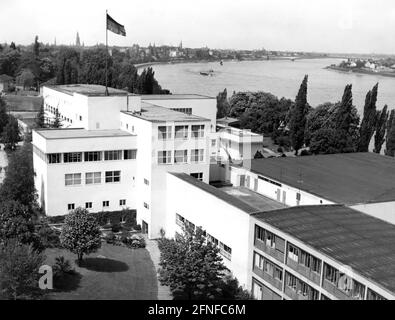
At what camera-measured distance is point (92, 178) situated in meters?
18.0

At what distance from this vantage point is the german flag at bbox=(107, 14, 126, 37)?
2061 centimetres

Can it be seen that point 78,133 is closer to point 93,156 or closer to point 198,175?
point 93,156

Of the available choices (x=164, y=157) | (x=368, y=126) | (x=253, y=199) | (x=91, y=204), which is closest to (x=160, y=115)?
(x=164, y=157)

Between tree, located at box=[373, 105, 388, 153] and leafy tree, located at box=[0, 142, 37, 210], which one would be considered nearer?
leafy tree, located at box=[0, 142, 37, 210]

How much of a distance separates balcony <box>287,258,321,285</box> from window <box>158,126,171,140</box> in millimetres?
6986

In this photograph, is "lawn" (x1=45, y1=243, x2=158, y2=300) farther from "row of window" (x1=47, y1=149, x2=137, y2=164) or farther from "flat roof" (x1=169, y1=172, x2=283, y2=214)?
"row of window" (x1=47, y1=149, x2=137, y2=164)

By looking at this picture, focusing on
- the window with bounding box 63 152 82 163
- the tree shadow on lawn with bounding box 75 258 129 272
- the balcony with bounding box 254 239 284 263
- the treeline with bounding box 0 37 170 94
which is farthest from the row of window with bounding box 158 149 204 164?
the treeline with bounding box 0 37 170 94

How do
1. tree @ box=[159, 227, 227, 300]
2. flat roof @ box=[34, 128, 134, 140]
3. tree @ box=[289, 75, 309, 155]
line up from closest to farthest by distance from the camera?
tree @ box=[159, 227, 227, 300], flat roof @ box=[34, 128, 134, 140], tree @ box=[289, 75, 309, 155]

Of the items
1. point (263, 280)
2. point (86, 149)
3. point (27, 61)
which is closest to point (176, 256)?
point (263, 280)

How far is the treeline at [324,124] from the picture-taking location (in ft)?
93.3

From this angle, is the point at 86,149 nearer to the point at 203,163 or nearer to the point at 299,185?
the point at 203,163

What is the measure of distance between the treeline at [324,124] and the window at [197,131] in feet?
40.6

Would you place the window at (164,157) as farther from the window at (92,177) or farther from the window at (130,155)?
the window at (92,177)
